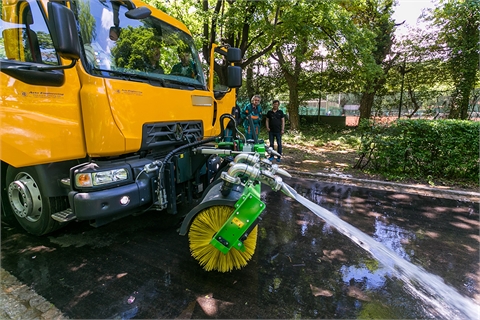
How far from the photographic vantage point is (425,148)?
5.88 metres

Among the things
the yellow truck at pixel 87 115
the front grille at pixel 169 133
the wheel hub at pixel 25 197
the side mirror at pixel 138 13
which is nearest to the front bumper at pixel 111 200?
the yellow truck at pixel 87 115

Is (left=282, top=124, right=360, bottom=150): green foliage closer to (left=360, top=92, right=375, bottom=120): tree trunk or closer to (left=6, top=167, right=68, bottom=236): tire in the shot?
(left=360, top=92, right=375, bottom=120): tree trunk

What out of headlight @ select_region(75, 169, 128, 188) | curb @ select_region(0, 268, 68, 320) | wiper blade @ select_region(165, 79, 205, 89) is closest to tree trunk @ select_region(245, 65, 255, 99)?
wiper blade @ select_region(165, 79, 205, 89)

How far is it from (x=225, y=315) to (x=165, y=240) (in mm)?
1540

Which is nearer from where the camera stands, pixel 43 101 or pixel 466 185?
pixel 43 101

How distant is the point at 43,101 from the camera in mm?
2449

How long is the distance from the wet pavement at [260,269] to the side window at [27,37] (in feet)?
7.13

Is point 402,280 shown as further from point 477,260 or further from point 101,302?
point 101,302

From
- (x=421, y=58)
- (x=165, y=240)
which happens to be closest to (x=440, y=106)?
(x=421, y=58)

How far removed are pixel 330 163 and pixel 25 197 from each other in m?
7.08

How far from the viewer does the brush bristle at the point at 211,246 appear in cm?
264

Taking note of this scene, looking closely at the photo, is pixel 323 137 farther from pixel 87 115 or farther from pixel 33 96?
pixel 33 96

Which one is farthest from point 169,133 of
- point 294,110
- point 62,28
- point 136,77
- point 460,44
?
point 460,44

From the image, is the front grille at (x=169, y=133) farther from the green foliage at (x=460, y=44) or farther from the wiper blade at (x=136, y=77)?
the green foliage at (x=460, y=44)
